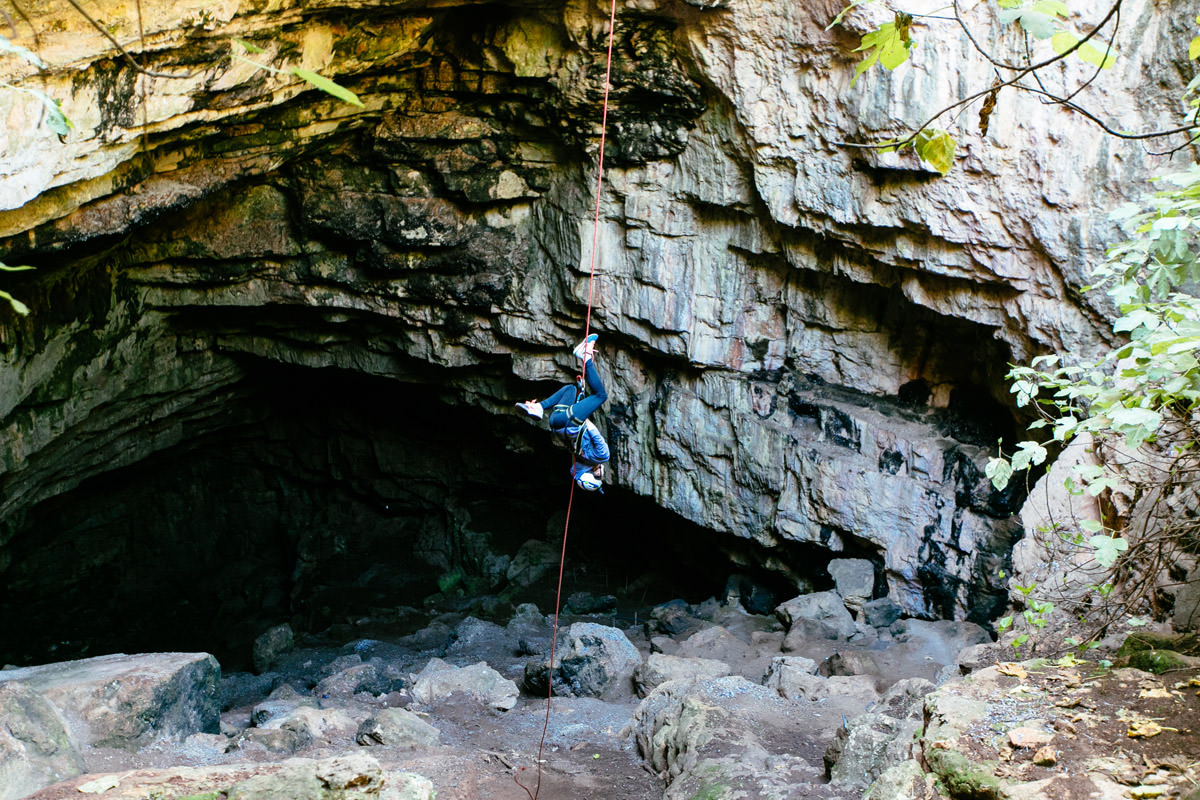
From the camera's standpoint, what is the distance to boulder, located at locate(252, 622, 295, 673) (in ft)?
33.9

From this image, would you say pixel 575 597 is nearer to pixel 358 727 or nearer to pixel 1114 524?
pixel 358 727

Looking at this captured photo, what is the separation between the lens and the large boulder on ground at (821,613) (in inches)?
339

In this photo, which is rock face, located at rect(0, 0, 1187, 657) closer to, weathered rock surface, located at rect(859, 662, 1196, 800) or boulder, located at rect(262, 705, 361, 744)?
boulder, located at rect(262, 705, 361, 744)

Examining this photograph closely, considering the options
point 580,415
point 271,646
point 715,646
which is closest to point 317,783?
point 580,415

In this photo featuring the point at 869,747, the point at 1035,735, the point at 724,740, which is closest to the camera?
the point at 1035,735

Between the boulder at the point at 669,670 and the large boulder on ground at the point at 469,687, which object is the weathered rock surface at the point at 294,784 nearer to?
the large boulder on ground at the point at 469,687

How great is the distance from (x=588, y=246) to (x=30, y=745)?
22.3 ft

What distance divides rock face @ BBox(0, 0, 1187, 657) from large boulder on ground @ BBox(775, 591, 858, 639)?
0.57 metres

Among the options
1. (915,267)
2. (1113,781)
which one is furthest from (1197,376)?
(915,267)

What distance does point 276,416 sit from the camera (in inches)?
561

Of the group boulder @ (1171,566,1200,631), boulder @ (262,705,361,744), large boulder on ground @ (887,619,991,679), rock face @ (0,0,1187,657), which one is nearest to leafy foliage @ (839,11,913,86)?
boulder @ (1171,566,1200,631)

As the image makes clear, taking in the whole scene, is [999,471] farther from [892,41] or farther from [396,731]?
[396,731]

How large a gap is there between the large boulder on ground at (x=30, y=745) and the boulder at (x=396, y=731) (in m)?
1.78

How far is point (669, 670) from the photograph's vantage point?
766 cm
